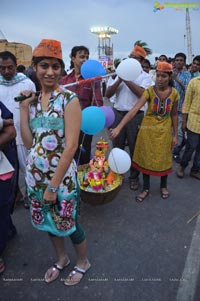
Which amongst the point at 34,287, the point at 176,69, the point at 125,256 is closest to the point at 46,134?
the point at 34,287

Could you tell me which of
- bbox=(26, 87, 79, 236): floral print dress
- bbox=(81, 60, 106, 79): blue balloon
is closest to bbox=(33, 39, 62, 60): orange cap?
bbox=(26, 87, 79, 236): floral print dress

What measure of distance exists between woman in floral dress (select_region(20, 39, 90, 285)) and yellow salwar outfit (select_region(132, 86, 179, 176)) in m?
1.64

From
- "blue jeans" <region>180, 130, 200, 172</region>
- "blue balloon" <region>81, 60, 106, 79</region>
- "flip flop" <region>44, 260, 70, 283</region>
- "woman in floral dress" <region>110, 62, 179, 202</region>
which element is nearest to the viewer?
"flip flop" <region>44, 260, 70, 283</region>

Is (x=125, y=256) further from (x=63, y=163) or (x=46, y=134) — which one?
(x=46, y=134)

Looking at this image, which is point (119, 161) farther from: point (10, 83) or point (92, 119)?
point (10, 83)

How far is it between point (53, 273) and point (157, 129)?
1.99 meters

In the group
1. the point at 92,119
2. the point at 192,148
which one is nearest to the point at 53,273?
the point at 92,119

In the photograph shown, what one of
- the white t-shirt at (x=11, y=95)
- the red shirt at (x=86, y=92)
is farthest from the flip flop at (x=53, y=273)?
the red shirt at (x=86, y=92)

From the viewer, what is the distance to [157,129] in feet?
10.3

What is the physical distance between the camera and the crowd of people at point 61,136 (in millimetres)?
1565

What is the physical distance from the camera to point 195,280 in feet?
6.81

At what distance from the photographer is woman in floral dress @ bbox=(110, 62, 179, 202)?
299 cm

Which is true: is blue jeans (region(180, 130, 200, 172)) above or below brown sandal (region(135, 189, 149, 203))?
above

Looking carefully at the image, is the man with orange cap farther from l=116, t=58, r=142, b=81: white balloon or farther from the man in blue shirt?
the man in blue shirt
